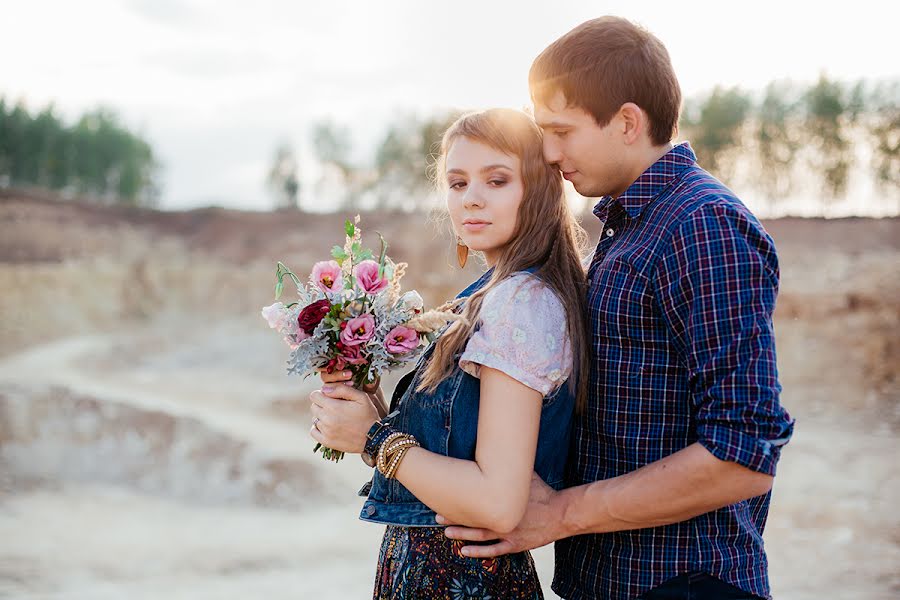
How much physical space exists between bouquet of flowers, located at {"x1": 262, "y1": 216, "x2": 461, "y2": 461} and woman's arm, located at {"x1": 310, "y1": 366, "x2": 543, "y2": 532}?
31 cm

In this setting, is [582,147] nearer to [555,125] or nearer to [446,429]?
[555,125]

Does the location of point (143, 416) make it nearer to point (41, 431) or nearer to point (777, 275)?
point (41, 431)

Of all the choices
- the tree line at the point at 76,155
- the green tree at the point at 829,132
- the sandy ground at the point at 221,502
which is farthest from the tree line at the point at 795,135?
the tree line at the point at 76,155

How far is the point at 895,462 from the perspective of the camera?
13.2 metres

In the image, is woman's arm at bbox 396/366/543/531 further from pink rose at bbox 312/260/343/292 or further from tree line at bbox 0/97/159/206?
tree line at bbox 0/97/159/206

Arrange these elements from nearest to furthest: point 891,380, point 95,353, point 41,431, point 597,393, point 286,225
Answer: point 597,393
point 41,431
point 891,380
point 95,353
point 286,225

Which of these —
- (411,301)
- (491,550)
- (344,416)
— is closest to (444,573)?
(491,550)

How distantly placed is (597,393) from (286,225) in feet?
101

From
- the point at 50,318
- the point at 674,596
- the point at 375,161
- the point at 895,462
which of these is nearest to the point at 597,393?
the point at 674,596

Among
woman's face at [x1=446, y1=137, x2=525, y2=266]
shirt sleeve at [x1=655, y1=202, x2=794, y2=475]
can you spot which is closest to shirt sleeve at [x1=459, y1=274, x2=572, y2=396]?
woman's face at [x1=446, y1=137, x2=525, y2=266]

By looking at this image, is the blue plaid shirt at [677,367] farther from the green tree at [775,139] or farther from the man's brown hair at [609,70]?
the green tree at [775,139]

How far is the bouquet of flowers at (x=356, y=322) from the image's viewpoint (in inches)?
98.2

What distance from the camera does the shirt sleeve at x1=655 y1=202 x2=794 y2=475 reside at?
6.68 feet

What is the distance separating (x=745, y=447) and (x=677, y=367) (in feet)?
1.04
